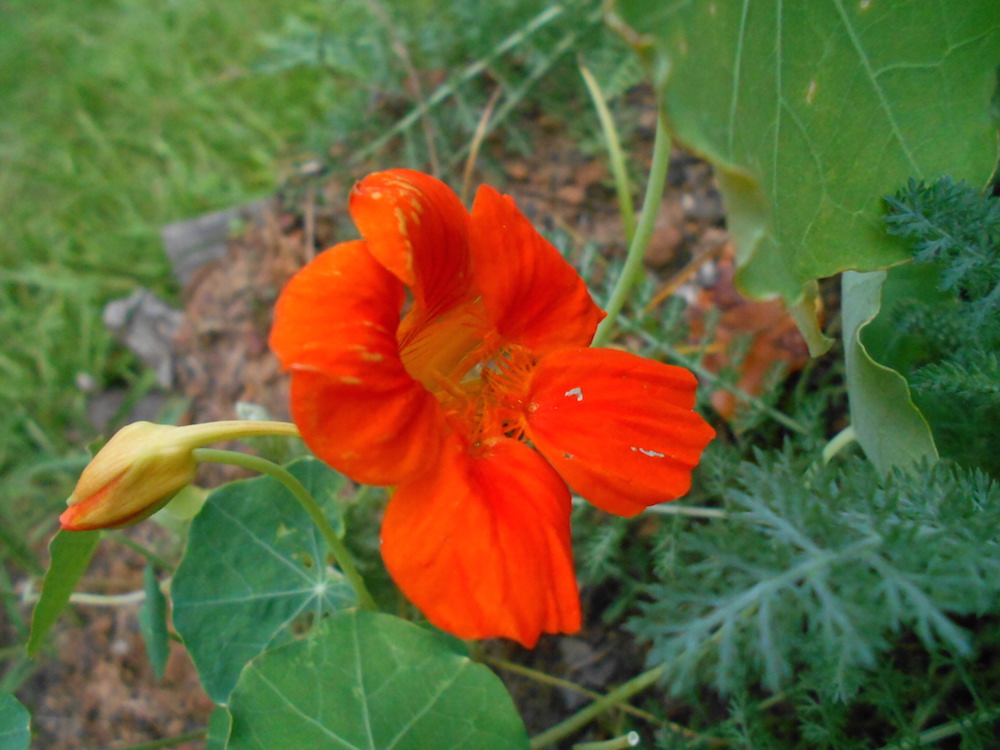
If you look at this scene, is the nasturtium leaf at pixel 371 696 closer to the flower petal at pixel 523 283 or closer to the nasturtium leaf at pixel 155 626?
the nasturtium leaf at pixel 155 626

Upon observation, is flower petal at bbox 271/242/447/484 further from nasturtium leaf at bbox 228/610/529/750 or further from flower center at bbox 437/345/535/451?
nasturtium leaf at bbox 228/610/529/750

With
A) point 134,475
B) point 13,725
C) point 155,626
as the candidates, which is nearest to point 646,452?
point 134,475

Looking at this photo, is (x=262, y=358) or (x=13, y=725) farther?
(x=262, y=358)

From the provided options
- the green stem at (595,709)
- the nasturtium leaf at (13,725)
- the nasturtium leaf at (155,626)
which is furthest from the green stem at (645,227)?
the nasturtium leaf at (13,725)

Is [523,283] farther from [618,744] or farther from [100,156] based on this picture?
[100,156]

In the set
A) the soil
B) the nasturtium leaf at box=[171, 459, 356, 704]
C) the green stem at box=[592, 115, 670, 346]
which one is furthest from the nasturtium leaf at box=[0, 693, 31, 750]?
the green stem at box=[592, 115, 670, 346]

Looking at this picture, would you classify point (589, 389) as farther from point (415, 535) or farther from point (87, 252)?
point (87, 252)
